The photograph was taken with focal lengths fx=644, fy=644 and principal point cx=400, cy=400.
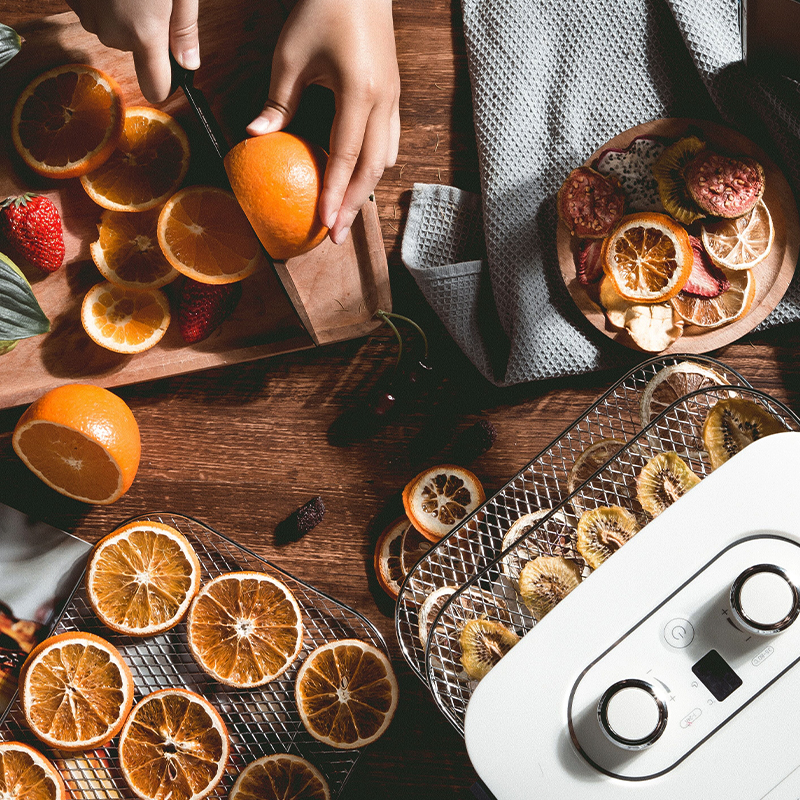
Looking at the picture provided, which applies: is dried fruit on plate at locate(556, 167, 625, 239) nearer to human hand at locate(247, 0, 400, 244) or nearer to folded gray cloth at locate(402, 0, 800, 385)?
folded gray cloth at locate(402, 0, 800, 385)

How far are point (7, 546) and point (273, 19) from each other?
94 cm

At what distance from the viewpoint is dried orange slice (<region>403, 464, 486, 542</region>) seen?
3.35 feet

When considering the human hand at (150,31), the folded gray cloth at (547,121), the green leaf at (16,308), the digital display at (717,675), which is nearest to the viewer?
the digital display at (717,675)

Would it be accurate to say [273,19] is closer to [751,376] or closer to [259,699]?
[751,376]

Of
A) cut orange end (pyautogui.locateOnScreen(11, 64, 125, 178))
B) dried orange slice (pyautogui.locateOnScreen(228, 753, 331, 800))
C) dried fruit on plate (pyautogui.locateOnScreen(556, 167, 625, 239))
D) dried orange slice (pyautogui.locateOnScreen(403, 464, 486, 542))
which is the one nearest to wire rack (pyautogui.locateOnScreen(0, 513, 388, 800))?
dried orange slice (pyautogui.locateOnScreen(228, 753, 331, 800))

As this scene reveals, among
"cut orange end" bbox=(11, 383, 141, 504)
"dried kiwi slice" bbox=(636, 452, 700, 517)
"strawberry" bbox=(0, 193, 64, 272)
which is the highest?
"strawberry" bbox=(0, 193, 64, 272)

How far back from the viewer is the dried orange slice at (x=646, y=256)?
95cm

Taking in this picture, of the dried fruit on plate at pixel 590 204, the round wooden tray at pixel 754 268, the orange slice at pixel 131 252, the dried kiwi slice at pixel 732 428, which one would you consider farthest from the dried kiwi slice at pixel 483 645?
the orange slice at pixel 131 252

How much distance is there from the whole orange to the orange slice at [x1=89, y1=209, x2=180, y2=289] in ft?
0.83

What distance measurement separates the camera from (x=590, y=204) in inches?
38.3

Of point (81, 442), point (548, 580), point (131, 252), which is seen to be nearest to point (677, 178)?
point (548, 580)

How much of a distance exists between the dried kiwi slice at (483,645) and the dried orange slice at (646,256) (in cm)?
51

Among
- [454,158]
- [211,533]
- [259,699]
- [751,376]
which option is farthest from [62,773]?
[751,376]

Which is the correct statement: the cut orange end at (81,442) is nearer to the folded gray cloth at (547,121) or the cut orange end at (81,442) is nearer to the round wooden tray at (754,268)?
the folded gray cloth at (547,121)
